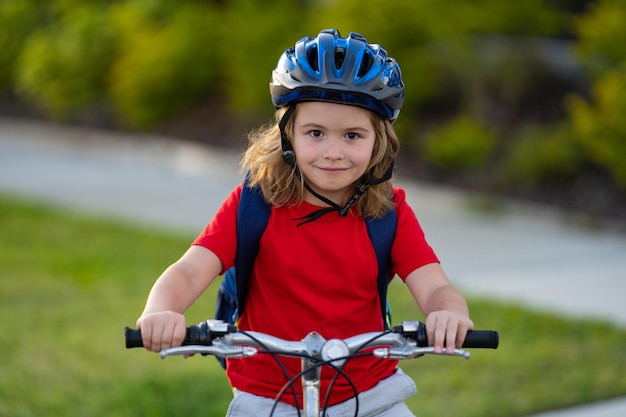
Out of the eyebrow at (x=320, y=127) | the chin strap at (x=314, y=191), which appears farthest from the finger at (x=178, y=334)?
the eyebrow at (x=320, y=127)

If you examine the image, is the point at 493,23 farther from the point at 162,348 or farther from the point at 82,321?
the point at 162,348

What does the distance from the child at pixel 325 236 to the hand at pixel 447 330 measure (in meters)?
0.17

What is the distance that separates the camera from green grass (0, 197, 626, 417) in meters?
5.59

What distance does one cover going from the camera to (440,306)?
126 inches

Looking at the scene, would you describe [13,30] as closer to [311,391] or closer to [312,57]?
[312,57]

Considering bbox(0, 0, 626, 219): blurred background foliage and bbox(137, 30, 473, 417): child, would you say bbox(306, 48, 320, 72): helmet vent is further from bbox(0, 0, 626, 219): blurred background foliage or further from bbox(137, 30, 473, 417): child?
bbox(0, 0, 626, 219): blurred background foliage

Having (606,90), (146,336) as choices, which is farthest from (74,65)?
(146,336)

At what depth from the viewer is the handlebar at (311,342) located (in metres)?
2.84

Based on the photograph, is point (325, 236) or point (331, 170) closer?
point (331, 170)

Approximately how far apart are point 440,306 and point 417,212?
7.16 meters

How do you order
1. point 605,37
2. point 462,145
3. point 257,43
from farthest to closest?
point 257,43, point 462,145, point 605,37

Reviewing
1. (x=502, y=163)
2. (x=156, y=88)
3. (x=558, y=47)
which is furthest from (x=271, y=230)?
(x=156, y=88)

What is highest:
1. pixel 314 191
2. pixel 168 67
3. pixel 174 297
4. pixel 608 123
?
pixel 168 67

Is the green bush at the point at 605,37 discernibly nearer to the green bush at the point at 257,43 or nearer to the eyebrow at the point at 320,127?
the green bush at the point at 257,43
